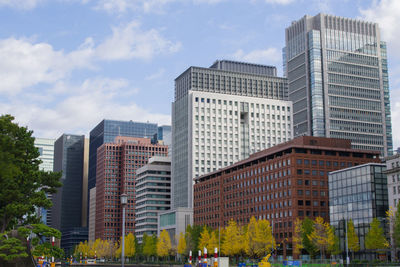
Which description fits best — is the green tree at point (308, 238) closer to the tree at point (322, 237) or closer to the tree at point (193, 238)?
the tree at point (322, 237)

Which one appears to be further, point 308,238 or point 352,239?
point 308,238

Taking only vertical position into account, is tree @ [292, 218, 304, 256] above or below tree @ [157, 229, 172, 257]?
above

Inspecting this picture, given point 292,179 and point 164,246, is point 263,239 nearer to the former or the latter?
point 292,179

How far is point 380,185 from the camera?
407 ft

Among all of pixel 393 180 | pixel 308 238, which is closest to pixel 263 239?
pixel 308 238

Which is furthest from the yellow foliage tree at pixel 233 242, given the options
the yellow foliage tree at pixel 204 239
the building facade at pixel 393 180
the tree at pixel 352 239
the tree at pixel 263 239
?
the building facade at pixel 393 180

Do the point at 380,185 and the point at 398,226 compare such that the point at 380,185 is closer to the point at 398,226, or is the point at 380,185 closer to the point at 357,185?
the point at 357,185

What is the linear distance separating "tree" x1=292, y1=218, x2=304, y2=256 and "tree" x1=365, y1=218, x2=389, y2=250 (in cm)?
2297

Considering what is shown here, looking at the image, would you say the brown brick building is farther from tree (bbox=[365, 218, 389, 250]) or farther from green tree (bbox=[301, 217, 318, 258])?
tree (bbox=[365, 218, 389, 250])

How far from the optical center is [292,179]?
484 ft

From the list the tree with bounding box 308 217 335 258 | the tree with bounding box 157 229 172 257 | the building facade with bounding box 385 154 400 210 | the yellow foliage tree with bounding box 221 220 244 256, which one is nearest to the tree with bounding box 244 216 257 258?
the yellow foliage tree with bounding box 221 220 244 256

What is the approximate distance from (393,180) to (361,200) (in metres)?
10.2

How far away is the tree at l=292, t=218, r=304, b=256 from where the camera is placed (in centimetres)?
13412

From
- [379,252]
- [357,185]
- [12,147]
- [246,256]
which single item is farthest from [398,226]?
[12,147]
